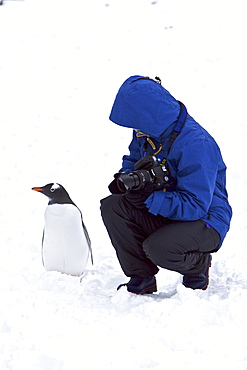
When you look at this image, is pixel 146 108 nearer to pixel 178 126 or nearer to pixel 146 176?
pixel 178 126

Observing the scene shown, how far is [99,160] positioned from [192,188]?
14.0ft

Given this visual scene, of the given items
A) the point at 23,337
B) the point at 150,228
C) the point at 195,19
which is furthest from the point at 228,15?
the point at 23,337

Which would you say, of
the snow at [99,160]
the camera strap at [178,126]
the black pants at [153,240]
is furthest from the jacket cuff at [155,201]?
the snow at [99,160]

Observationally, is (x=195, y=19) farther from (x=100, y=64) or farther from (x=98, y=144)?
(x=98, y=144)

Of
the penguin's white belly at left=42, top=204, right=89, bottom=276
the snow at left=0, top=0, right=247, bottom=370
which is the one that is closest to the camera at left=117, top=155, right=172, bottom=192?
the snow at left=0, top=0, right=247, bottom=370

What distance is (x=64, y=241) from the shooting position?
3994mm

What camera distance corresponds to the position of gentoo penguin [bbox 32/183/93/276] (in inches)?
156

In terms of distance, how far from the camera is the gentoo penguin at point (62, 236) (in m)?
3.96

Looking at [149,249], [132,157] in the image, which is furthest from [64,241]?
[149,249]

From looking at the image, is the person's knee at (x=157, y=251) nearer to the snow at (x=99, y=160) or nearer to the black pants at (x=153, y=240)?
the black pants at (x=153, y=240)

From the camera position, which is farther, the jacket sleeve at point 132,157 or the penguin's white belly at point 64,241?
the penguin's white belly at point 64,241

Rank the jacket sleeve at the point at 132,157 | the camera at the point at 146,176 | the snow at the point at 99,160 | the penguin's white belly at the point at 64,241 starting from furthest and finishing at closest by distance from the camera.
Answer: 1. the penguin's white belly at the point at 64,241
2. the jacket sleeve at the point at 132,157
3. the camera at the point at 146,176
4. the snow at the point at 99,160

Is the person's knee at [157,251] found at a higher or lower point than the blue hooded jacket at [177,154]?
lower

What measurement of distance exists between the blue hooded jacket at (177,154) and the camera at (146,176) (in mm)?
70
